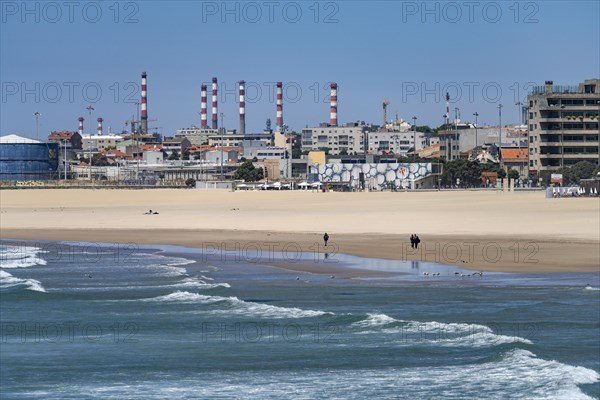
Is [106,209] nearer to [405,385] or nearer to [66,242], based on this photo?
[66,242]

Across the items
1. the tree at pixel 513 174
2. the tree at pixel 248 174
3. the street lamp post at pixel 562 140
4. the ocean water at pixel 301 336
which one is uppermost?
the street lamp post at pixel 562 140

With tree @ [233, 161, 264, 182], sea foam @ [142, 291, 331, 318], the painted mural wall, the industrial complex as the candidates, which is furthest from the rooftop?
sea foam @ [142, 291, 331, 318]

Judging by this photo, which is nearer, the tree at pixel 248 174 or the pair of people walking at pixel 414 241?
the pair of people walking at pixel 414 241

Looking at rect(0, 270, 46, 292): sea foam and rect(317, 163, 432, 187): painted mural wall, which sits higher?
rect(317, 163, 432, 187): painted mural wall

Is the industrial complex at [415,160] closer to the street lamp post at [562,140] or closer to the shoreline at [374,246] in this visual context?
the street lamp post at [562,140]

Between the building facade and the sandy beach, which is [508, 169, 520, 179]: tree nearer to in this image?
the building facade

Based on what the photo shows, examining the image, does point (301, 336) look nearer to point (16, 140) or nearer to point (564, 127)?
point (564, 127)

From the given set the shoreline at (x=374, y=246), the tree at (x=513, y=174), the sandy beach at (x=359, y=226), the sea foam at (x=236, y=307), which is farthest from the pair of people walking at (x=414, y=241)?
the tree at (x=513, y=174)
